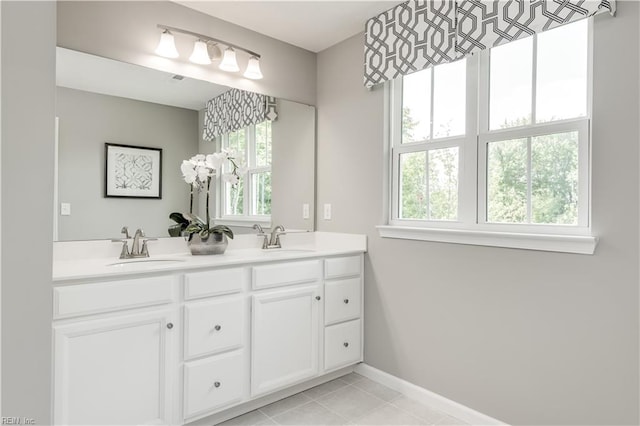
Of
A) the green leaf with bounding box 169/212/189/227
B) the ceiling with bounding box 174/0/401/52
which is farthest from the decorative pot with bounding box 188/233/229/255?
the ceiling with bounding box 174/0/401/52

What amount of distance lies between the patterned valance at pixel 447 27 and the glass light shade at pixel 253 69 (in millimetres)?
754

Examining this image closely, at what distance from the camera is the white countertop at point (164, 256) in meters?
1.69

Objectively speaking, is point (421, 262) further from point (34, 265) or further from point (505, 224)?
point (34, 265)

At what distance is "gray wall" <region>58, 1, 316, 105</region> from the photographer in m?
2.01

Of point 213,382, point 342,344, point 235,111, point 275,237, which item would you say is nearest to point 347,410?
point 342,344

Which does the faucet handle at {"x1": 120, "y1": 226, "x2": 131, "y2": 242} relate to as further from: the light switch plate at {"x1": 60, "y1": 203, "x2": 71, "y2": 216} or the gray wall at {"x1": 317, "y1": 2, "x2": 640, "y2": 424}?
the gray wall at {"x1": 317, "y1": 2, "x2": 640, "y2": 424}

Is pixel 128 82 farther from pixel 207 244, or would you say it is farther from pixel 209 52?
pixel 207 244

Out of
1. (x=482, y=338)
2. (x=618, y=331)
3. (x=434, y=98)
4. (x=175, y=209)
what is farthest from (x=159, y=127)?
(x=618, y=331)

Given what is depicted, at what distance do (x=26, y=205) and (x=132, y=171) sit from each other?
184 centimetres

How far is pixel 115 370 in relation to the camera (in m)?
1.67

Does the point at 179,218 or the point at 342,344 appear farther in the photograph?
the point at 342,344

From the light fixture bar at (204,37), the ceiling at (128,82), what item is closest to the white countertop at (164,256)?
the ceiling at (128,82)

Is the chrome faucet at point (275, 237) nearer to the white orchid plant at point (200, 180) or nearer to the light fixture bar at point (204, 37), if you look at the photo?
the white orchid plant at point (200, 180)

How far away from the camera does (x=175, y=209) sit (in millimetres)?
2383
